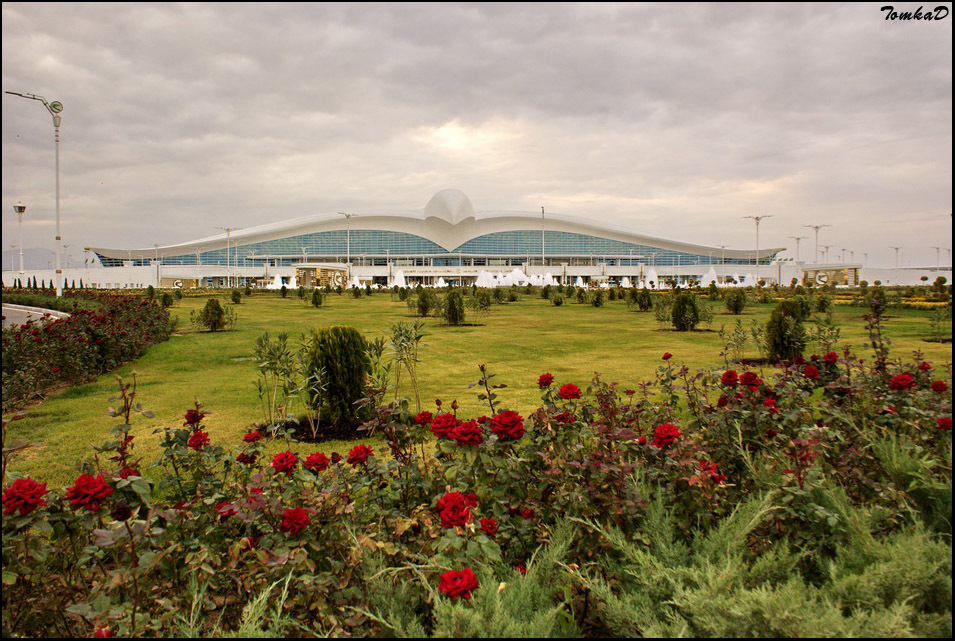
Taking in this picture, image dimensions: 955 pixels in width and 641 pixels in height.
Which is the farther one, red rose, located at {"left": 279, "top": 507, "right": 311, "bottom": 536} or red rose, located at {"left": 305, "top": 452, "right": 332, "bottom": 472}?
red rose, located at {"left": 305, "top": 452, "right": 332, "bottom": 472}

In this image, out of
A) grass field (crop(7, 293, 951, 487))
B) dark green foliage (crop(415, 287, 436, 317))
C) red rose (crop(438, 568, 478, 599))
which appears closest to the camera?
red rose (crop(438, 568, 478, 599))

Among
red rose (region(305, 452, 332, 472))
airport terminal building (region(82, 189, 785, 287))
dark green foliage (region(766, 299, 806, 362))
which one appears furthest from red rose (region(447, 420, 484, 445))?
airport terminal building (region(82, 189, 785, 287))

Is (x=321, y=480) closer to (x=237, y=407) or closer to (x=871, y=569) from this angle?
(x=871, y=569)

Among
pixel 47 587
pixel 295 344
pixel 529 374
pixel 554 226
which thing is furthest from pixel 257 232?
pixel 47 587

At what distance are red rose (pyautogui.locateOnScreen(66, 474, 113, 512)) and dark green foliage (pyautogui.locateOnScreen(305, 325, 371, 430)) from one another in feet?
11.4

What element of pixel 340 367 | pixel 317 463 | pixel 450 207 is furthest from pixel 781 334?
pixel 450 207

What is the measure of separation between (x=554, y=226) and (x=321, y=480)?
74963 millimetres

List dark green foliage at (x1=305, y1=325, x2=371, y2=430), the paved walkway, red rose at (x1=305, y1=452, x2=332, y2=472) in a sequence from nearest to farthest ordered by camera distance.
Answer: red rose at (x1=305, y1=452, x2=332, y2=472) < dark green foliage at (x1=305, y1=325, x2=371, y2=430) < the paved walkway

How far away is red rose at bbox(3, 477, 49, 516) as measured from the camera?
1.67 meters

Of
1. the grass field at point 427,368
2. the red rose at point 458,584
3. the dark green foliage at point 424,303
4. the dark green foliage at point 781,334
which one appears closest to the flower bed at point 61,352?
the grass field at point 427,368

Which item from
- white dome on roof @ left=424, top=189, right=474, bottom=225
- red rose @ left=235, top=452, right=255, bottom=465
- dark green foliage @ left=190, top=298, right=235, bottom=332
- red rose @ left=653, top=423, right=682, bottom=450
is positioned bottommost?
red rose @ left=235, top=452, right=255, bottom=465

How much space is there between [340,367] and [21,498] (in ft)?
11.6

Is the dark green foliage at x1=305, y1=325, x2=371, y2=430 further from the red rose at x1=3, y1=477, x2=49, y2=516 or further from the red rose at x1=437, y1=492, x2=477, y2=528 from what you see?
the red rose at x1=437, y1=492, x2=477, y2=528

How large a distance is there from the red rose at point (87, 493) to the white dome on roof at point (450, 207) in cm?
7137
